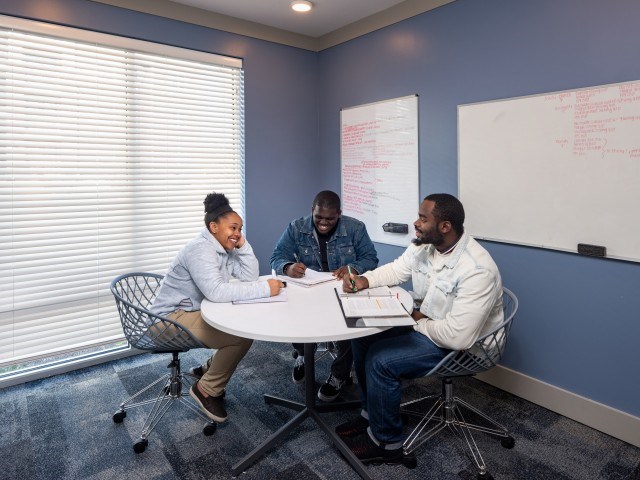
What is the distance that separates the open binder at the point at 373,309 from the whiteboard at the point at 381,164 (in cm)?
130

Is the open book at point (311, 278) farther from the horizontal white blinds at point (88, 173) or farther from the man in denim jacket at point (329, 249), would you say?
the horizontal white blinds at point (88, 173)

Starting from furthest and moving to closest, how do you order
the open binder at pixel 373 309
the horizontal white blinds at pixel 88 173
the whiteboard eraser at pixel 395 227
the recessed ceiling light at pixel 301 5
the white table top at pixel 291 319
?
the whiteboard eraser at pixel 395 227 < the recessed ceiling light at pixel 301 5 < the horizontal white blinds at pixel 88 173 < the open binder at pixel 373 309 < the white table top at pixel 291 319

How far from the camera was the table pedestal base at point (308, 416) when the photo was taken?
6.32ft

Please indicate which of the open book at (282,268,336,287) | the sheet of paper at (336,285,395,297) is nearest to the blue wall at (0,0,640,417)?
the sheet of paper at (336,285,395,297)

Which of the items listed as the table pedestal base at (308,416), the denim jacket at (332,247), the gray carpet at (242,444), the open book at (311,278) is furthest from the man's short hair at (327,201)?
the gray carpet at (242,444)

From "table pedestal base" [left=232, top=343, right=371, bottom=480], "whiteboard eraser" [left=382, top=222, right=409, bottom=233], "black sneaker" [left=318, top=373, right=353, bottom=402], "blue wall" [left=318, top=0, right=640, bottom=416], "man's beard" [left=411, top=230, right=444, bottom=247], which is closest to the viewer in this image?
"table pedestal base" [left=232, top=343, right=371, bottom=480]

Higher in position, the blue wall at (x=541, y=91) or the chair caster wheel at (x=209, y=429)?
the blue wall at (x=541, y=91)

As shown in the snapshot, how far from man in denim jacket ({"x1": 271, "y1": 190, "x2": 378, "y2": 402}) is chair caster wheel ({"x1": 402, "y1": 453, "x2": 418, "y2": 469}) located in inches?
26.7

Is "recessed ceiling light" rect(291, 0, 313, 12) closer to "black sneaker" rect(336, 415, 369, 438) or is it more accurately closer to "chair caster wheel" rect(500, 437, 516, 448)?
"black sneaker" rect(336, 415, 369, 438)

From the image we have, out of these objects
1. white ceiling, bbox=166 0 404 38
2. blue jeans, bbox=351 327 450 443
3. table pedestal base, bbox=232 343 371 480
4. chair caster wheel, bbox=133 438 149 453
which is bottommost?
chair caster wheel, bbox=133 438 149 453

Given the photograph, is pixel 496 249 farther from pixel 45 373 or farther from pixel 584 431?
pixel 45 373

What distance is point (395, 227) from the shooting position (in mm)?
3332

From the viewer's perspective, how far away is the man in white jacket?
1821 mm

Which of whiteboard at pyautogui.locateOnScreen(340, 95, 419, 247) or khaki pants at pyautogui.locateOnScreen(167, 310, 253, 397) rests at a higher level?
whiteboard at pyautogui.locateOnScreen(340, 95, 419, 247)
